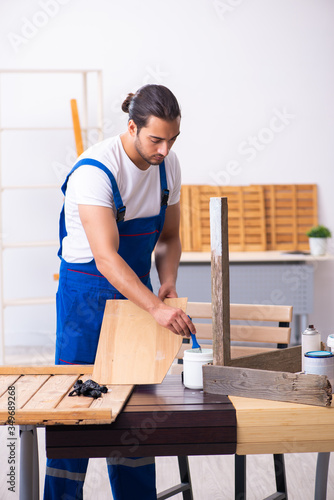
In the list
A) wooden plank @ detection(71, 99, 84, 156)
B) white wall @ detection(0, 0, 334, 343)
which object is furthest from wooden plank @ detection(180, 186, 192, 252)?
wooden plank @ detection(71, 99, 84, 156)

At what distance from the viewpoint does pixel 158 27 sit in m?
5.40

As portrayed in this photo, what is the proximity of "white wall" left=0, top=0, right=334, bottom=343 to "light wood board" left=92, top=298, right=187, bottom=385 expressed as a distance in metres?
3.80

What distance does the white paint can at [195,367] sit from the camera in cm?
156

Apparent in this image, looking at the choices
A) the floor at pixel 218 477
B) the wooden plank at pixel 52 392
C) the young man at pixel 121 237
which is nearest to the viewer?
the wooden plank at pixel 52 392

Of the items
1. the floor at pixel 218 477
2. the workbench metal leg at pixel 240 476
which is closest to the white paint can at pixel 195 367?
the workbench metal leg at pixel 240 476

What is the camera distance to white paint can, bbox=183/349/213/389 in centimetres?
156

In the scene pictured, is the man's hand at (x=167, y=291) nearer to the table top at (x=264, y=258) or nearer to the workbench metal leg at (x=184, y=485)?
the workbench metal leg at (x=184, y=485)

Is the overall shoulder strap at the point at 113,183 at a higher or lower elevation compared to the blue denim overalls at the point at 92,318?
higher

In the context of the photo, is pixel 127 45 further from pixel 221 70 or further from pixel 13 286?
pixel 13 286

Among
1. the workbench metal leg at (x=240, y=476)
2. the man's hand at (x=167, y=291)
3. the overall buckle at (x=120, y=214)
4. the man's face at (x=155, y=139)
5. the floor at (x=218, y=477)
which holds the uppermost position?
the man's face at (x=155, y=139)

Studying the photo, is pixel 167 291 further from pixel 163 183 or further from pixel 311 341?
pixel 311 341

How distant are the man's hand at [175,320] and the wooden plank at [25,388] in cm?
35

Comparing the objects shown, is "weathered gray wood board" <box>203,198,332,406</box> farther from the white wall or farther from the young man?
the white wall

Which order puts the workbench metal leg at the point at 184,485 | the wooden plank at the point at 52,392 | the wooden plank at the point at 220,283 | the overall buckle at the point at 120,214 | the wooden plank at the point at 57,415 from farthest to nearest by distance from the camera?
the workbench metal leg at the point at 184,485 → the overall buckle at the point at 120,214 → the wooden plank at the point at 220,283 → the wooden plank at the point at 52,392 → the wooden plank at the point at 57,415
